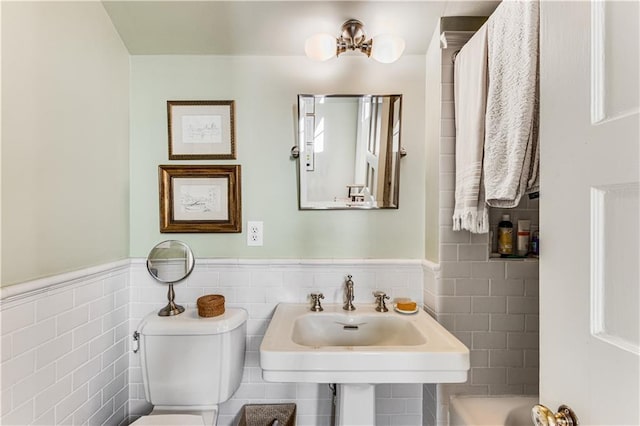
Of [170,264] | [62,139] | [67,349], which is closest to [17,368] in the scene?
[67,349]

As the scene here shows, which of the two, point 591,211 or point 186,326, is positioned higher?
point 591,211

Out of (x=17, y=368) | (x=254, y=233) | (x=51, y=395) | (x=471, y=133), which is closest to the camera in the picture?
(x=17, y=368)

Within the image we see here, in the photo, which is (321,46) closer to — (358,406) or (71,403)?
(358,406)

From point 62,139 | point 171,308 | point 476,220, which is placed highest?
point 62,139

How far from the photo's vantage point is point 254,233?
1474mm

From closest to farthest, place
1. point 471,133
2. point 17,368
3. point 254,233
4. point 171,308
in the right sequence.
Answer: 1. point 17,368
2. point 471,133
3. point 171,308
4. point 254,233

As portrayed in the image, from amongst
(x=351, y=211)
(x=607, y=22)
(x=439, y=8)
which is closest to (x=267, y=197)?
(x=351, y=211)

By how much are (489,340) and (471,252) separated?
379 mm

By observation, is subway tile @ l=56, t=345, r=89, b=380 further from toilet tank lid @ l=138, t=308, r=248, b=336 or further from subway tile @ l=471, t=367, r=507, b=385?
subway tile @ l=471, t=367, r=507, b=385

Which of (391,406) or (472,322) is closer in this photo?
(472,322)

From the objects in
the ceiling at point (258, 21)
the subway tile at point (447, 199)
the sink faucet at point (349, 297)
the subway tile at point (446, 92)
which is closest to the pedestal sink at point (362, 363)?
the sink faucet at point (349, 297)

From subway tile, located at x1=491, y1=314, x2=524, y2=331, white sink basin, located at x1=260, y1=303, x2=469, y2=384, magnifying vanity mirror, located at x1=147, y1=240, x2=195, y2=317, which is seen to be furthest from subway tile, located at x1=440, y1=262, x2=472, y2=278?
magnifying vanity mirror, located at x1=147, y1=240, x2=195, y2=317

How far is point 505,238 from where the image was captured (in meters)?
1.30

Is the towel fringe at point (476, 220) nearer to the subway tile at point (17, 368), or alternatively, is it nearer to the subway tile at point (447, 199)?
the subway tile at point (447, 199)
